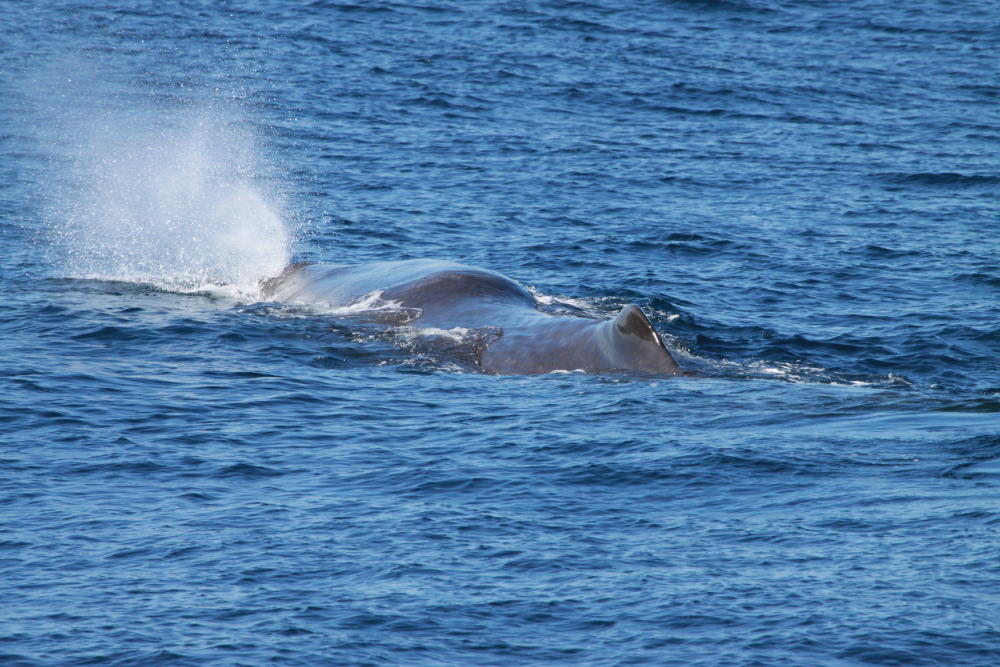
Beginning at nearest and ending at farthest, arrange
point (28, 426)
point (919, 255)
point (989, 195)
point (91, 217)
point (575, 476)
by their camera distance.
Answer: point (575, 476)
point (28, 426)
point (919, 255)
point (91, 217)
point (989, 195)

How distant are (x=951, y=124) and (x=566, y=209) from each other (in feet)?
39.2

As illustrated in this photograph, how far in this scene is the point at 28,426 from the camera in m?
12.1

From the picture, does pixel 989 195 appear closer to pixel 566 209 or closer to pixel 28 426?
pixel 566 209

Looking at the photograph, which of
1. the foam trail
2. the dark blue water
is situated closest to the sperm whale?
the dark blue water

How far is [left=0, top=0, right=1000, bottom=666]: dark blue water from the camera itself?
8.36 meters

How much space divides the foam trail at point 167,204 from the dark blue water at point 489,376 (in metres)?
0.11

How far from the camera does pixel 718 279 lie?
66.6 feet

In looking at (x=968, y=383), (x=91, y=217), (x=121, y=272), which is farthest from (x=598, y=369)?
(x=91, y=217)

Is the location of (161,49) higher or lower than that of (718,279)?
higher

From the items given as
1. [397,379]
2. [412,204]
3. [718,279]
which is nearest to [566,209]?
[412,204]

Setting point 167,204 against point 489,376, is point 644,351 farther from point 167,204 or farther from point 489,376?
point 167,204

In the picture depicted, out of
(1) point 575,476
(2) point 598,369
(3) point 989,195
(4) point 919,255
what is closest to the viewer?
(1) point 575,476

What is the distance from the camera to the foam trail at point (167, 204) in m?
20.3

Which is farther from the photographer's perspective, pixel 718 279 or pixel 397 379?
pixel 718 279
